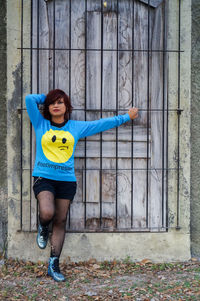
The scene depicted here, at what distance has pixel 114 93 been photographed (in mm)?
3850

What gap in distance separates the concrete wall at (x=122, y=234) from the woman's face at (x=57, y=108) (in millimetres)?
458

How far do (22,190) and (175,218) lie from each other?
1698 millimetres

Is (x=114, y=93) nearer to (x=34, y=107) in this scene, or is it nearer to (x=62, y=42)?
(x=62, y=42)

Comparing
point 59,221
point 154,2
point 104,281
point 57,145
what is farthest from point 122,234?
point 154,2

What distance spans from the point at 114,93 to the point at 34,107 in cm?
92

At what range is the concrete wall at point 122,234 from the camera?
3.74 m

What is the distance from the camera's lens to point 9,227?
3.77m

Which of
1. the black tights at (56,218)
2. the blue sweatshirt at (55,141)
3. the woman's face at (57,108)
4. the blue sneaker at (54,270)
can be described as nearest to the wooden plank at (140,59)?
the blue sweatshirt at (55,141)

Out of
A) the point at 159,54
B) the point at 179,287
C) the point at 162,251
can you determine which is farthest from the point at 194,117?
the point at 179,287

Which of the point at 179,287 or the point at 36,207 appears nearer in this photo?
the point at 179,287

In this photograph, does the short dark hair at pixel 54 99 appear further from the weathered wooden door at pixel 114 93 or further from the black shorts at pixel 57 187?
the black shorts at pixel 57 187

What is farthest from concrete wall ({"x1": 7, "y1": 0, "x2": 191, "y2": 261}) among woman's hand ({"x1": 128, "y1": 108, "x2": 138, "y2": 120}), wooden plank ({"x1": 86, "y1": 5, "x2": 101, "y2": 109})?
wooden plank ({"x1": 86, "y1": 5, "x2": 101, "y2": 109})

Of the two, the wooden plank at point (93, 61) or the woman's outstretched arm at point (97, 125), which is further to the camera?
the wooden plank at point (93, 61)

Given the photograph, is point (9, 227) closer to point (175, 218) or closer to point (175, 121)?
point (175, 218)
